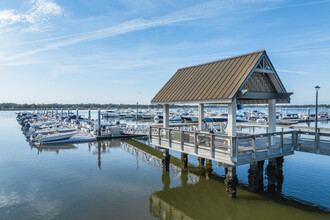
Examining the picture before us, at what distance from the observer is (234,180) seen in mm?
12617

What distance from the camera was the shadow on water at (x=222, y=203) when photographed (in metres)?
11.5

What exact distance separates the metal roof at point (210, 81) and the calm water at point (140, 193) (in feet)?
19.5

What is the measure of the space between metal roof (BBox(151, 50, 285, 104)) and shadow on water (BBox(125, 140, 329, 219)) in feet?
19.3

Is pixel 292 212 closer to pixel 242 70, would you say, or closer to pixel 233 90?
pixel 233 90

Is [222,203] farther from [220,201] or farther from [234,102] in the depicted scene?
[234,102]

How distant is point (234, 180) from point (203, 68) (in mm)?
7925

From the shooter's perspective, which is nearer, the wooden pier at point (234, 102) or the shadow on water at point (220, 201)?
the shadow on water at point (220, 201)

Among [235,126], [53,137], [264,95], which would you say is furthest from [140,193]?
[53,137]

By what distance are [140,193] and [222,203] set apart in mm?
5064

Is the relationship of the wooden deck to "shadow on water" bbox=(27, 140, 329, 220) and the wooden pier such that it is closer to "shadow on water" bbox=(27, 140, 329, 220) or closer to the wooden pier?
the wooden pier

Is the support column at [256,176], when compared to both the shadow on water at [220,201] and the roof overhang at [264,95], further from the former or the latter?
the roof overhang at [264,95]

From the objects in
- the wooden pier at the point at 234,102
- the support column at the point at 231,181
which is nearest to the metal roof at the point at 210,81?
the wooden pier at the point at 234,102

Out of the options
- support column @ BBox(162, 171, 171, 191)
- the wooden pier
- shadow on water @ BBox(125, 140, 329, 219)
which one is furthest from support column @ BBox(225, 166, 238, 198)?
support column @ BBox(162, 171, 171, 191)

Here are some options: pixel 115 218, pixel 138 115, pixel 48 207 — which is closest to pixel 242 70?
pixel 115 218
